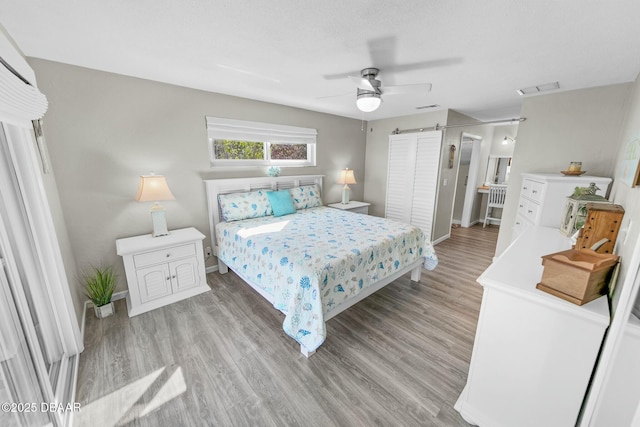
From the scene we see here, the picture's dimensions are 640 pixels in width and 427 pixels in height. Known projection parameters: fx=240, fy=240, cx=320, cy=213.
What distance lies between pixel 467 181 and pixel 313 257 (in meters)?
5.18

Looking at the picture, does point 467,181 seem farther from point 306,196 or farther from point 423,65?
point 423,65

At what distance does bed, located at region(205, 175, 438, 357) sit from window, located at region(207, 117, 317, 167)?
0.34 metres

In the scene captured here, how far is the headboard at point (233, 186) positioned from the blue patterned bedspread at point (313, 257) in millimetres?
216

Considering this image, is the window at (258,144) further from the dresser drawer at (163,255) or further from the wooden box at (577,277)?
the wooden box at (577,277)

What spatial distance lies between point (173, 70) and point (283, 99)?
1.36 metres

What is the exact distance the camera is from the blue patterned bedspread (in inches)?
70.4

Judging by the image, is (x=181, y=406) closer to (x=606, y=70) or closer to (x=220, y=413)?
(x=220, y=413)

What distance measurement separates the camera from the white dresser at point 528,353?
1.05m

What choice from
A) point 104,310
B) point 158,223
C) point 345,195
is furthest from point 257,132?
point 104,310

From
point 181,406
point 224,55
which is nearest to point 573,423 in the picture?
point 181,406

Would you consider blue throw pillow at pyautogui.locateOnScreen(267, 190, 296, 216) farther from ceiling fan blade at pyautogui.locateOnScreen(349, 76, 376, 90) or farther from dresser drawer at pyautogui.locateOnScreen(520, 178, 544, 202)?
dresser drawer at pyautogui.locateOnScreen(520, 178, 544, 202)

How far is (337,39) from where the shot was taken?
163 cm

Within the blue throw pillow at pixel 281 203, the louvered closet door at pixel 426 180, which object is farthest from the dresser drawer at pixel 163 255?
the louvered closet door at pixel 426 180

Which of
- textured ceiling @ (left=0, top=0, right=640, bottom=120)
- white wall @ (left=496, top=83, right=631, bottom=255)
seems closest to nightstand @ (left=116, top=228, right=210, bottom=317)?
textured ceiling @ (left=0, top=0, right=640, bottom=120)
